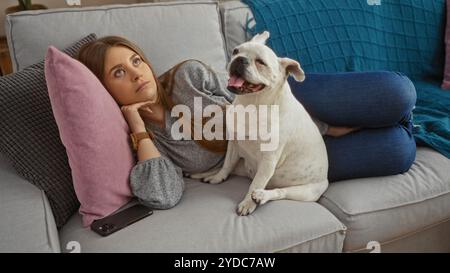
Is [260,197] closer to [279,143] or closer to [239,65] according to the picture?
[279,143]

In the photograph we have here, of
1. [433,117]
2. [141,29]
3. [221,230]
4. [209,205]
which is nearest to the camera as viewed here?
[221,230]

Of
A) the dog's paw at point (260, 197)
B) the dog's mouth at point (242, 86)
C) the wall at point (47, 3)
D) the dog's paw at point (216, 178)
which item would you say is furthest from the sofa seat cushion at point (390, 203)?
the wall at point (47, 3)

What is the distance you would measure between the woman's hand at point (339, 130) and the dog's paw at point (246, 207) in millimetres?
426

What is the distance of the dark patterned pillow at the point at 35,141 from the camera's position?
103cm

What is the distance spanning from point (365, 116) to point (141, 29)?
897mm

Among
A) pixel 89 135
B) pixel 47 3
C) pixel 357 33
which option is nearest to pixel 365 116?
pixel 357 33

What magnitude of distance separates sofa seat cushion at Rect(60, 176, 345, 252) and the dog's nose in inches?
16.2

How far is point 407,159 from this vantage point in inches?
49.8

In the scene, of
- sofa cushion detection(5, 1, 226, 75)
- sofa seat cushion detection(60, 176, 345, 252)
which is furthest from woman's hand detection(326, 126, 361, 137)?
sofa cushion detection(5, 1, 226, 75)

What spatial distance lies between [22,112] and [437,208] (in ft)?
4.53

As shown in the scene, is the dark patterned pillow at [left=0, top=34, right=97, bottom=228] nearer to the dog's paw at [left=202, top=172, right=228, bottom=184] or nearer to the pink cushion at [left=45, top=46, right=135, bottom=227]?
the pink cushion at [left=45, top=46, right=135, bottom=227]

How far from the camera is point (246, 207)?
1103 mm

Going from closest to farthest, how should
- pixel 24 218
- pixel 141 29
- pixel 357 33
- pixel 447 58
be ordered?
1. pixel 24 218
2. pixel 141 29
3. pixel 357 33
4. pixel 447 58
